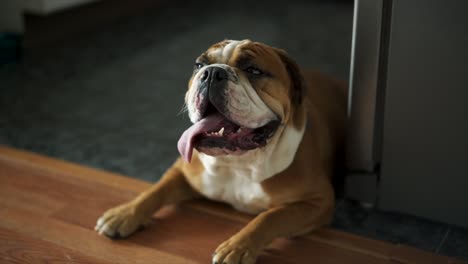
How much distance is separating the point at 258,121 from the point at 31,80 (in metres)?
1.43

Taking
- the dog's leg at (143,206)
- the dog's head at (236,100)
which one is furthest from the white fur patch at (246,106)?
the dog's leg at (143,206)

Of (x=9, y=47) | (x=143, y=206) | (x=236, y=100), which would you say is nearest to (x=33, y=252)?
(x=143, y=206)

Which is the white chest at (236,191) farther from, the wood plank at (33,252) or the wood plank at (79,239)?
the wood plank at (33,252)

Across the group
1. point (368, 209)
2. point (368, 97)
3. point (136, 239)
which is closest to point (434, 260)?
point (368, 209)

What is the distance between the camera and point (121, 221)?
4.93ft

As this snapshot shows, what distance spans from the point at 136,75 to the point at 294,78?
1263 mm

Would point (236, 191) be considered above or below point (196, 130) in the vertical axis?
below

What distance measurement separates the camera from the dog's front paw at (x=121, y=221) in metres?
1.49

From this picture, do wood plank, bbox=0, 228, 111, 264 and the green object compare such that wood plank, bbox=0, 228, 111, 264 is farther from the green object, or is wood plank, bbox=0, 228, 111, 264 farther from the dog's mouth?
the green object

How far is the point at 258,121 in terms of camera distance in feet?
4.52


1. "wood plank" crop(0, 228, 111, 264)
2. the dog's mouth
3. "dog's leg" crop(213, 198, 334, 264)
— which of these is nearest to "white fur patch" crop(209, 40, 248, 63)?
the dog's mouth

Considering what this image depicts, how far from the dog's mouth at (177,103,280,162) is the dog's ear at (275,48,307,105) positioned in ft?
0.34

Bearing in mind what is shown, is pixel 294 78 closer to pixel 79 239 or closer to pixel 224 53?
pixel 224 53

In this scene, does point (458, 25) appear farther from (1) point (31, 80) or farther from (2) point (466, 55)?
(1) point (31, 80)
